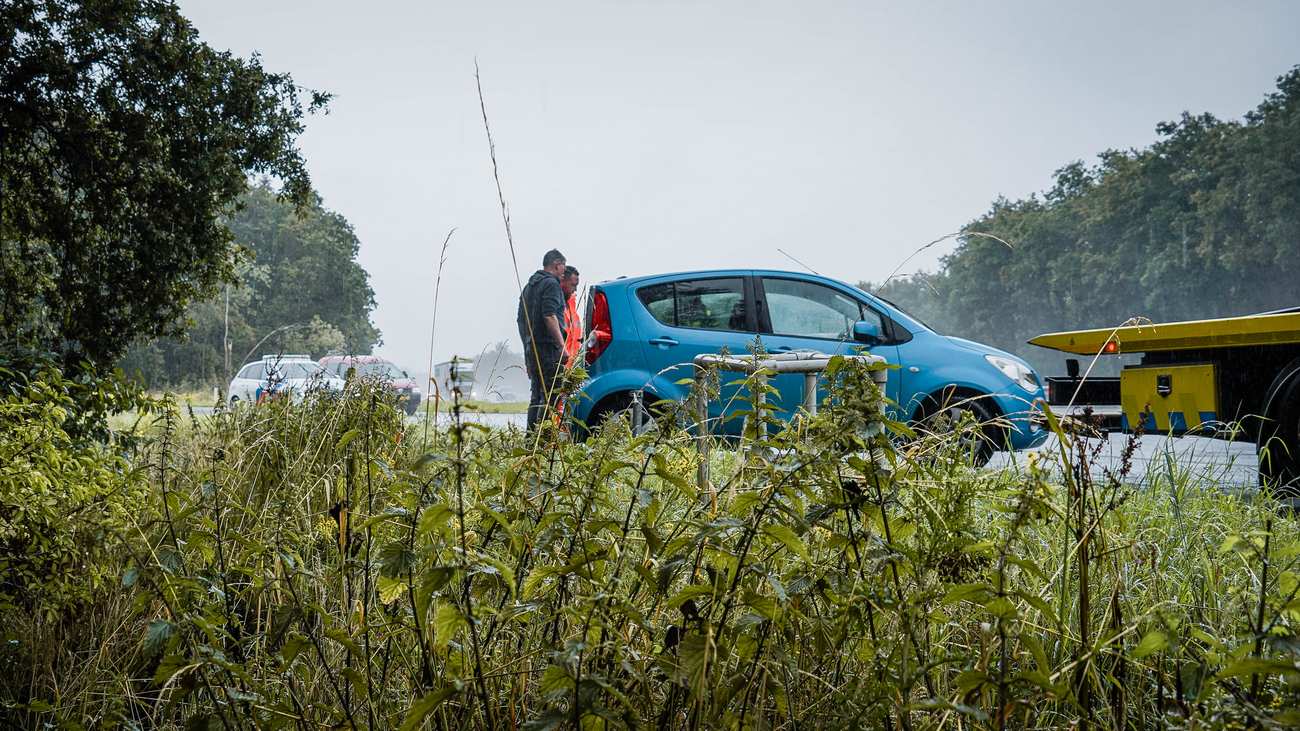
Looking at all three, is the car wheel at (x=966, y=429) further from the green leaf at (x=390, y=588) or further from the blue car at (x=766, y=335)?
the green leaf at (x=390, y=588)

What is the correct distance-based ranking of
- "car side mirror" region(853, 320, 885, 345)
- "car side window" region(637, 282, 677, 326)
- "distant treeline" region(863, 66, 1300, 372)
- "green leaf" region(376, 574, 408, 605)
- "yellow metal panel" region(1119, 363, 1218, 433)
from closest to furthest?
"green leaf" region(376, 574, 408, 605), "yellow metal panel" region(1119, 363, 1218, 433), "car side mirror" region(853, 320, 885, 345), "car side window" region(637, 282, 677, 326), "distant treeline" region(863, 66, 1300, 372)

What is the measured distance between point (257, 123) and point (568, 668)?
812 cm

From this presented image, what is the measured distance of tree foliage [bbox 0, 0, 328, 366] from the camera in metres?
7.02

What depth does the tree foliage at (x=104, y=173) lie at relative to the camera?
7.02m

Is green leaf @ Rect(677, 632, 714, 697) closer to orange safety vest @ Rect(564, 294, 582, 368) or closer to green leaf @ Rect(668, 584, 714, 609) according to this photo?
green leaf @ Rect(668, 584, 714, 609)

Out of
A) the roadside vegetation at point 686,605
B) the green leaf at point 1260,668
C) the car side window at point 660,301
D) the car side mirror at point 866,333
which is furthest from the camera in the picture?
the car side window at point 660,301

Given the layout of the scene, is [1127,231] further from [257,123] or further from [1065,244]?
[257,123]

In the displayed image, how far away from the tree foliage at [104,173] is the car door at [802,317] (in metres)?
4.69

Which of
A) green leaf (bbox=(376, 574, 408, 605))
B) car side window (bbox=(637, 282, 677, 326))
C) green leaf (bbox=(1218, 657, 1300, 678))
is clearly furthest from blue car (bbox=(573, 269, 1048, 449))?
green leaf (bbox=(1218, 657, 1300, 678))

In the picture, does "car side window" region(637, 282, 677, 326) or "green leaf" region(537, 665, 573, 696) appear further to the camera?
"car side window" region(637, 282, 677, 326)

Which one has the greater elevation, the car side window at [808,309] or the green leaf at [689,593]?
the car side window at [808,309]

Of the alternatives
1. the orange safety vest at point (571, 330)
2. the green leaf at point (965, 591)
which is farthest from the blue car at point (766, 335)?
the green leaf at point (965, 591)

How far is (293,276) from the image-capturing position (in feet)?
160

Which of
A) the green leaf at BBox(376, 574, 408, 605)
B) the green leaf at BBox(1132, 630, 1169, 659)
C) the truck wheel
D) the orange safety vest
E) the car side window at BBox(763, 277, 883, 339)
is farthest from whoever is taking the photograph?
the car side window at BBox(763, 277, 883, 339)
